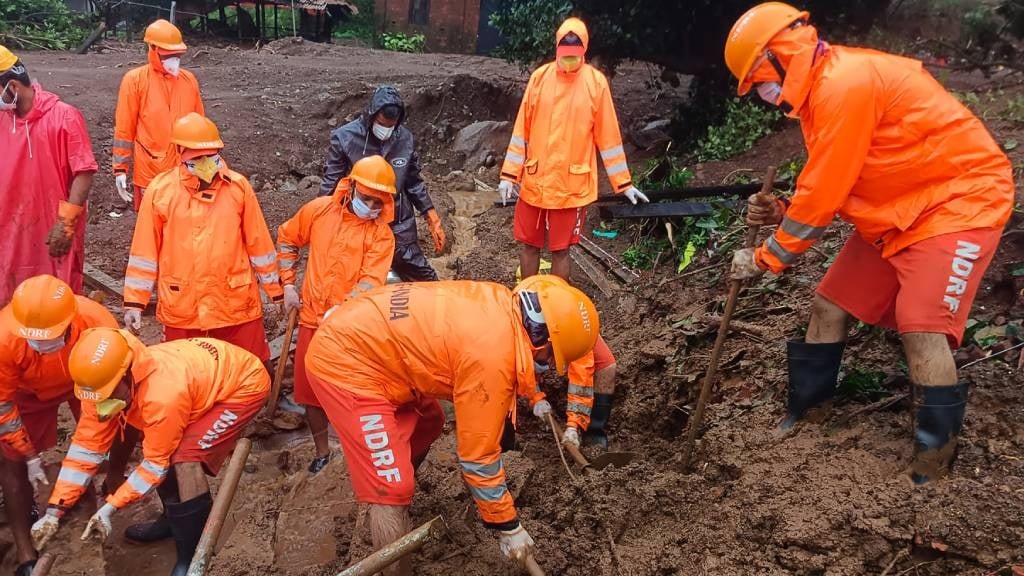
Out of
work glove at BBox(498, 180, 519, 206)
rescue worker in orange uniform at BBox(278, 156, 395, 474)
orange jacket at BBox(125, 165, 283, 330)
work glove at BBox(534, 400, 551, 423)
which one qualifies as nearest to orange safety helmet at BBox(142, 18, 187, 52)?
orange jacket at BBox(125, 165, 283, 330)

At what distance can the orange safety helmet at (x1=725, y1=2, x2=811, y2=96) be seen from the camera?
3068 millimetres

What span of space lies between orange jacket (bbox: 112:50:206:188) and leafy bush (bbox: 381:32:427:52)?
15.9m

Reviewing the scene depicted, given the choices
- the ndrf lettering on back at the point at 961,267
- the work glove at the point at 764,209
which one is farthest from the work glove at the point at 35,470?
the ndrf lettering on back at the point at 961,267

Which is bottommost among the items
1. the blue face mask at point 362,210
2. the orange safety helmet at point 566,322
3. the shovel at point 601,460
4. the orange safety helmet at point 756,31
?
the shovel at point 601,460

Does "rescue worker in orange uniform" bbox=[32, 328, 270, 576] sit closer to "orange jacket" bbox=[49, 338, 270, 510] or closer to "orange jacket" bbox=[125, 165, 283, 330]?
"orange jacket" bbox=[49, 338, 270, 510]

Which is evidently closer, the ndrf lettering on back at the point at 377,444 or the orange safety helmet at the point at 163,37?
the ndrf lettering on back at the point at 377,444

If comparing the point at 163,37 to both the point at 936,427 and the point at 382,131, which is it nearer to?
the point at 382,131

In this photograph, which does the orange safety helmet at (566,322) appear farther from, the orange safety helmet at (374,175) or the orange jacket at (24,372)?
the orange jacket at (24,372)

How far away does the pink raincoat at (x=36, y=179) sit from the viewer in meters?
4.45

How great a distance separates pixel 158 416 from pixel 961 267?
11.2ft

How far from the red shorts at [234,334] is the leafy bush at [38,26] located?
13092 millimetres

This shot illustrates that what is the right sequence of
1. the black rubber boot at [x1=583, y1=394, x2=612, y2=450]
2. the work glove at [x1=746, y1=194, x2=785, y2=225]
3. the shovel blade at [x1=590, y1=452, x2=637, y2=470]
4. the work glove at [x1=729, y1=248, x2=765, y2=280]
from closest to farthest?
the work glove at [x1=729, y1=248, x2=765, y2=280] < the work glove at [x1=746, y1=194, x2=785, y2=225] < the shovel blade at [x1=590, y1=452, x2=637, y2=470] < the black rubber boot at [x1=583, y1=394, x2=612, y2=450]

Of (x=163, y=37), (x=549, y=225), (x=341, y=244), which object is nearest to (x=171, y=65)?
(x=163, y=37)

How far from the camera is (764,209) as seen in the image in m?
3.56
